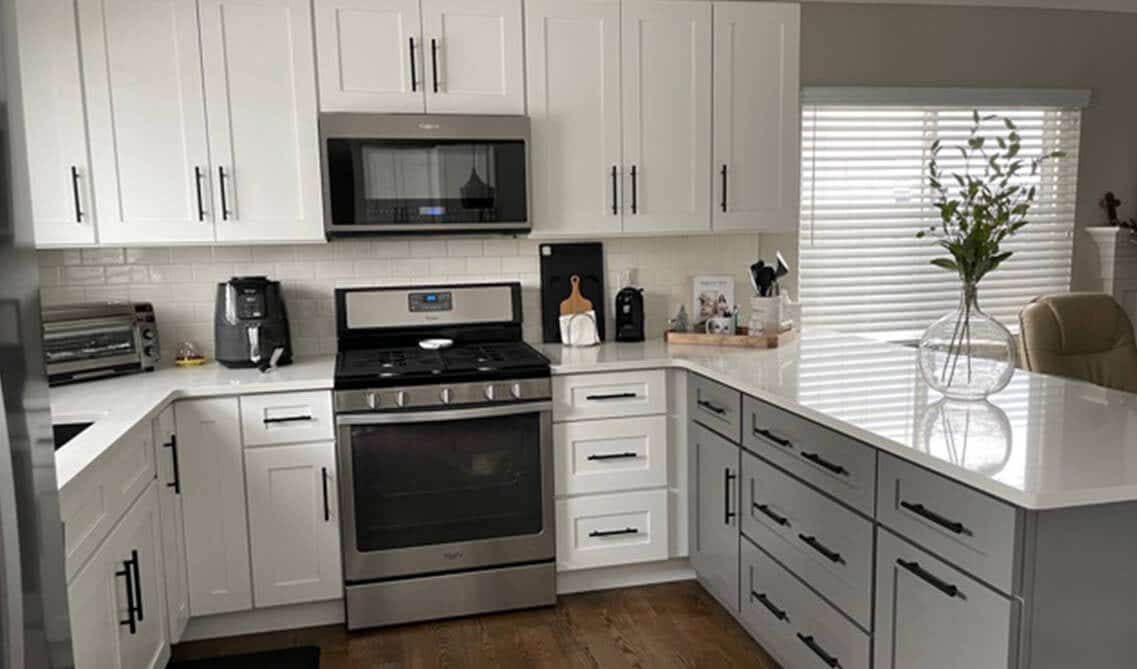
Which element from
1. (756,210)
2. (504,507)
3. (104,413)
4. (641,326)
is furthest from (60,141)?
(756,210)

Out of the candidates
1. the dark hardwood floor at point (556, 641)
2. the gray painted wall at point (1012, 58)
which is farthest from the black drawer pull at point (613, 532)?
the gray painted wall at point (1012, 58)

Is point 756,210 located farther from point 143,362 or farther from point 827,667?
point 143,362

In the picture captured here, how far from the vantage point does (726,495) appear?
9.20 ft

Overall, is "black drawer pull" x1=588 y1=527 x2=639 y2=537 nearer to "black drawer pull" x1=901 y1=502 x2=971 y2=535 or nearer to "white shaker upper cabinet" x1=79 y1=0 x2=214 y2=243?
"black drawer pull" x1=901 y1=502 x2=971 y2=535

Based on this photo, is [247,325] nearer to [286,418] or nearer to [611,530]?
[286,418]

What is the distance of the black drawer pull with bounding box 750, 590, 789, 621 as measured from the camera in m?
2.45

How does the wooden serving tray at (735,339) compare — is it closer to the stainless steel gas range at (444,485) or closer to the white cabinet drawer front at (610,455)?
the white cabinet drawer front at (610,455)

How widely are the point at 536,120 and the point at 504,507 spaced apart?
1460 millimetres

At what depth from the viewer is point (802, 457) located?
229 cm

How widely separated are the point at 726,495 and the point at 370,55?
200 centimetres

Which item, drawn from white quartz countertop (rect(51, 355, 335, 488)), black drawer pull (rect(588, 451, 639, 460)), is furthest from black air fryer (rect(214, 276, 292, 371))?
black drawer pull (rect(588, 451, 639, 460))

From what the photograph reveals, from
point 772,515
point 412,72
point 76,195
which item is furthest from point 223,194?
point 772,515

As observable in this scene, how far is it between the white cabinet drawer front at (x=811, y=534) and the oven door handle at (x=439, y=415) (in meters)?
0.79

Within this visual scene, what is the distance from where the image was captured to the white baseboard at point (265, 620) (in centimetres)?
292
